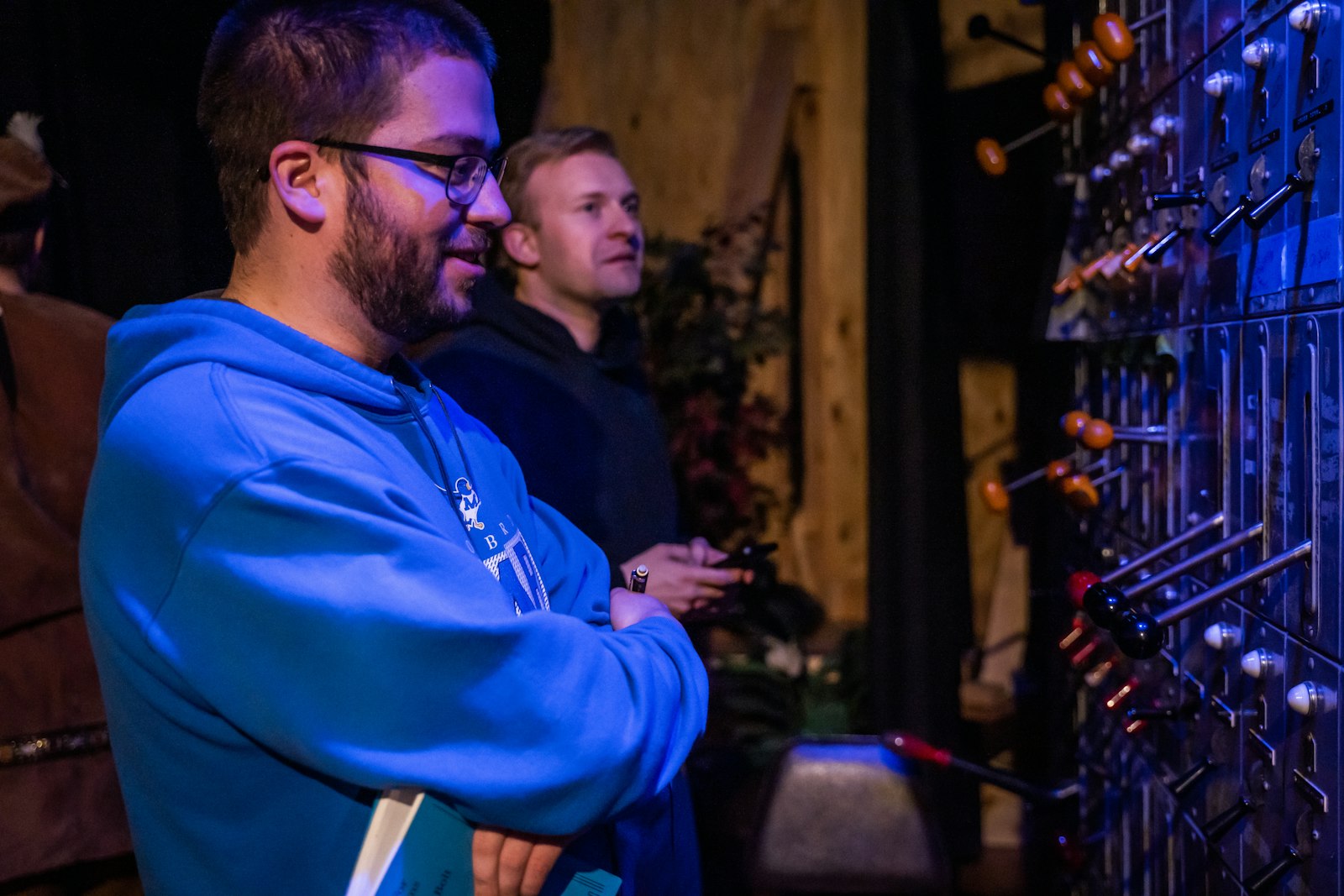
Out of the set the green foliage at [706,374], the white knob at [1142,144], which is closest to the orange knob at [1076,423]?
the white knob at [1142,144]

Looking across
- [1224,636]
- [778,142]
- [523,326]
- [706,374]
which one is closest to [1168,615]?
[1224,636]

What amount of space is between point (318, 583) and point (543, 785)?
25cm

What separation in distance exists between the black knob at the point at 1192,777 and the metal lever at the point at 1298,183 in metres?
0.72

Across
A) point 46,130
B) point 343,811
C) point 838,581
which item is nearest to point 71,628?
Result: point 46,130

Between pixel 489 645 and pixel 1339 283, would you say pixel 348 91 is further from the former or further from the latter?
pixel 1339 283

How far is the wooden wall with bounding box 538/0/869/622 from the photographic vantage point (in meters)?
3.65

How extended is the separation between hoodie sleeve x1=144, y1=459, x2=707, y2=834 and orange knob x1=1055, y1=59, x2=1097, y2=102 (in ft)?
4.72

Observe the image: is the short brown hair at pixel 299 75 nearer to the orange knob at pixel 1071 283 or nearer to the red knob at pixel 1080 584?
the red knob at pixel 1080 584

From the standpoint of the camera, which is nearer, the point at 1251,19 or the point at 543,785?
the point at 543,785

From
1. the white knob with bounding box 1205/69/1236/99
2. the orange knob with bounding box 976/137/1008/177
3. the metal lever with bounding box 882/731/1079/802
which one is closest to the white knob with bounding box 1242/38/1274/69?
the white knob with bounding box 1205/69/1236/99

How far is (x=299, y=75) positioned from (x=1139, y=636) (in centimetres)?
101

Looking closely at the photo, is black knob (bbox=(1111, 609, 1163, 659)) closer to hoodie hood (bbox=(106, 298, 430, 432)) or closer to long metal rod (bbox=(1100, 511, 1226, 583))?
long metal rod (bbox=(1100, 511, 1226, 583))

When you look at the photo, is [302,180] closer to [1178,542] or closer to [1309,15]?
[1309,15]

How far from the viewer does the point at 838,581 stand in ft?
12.2
